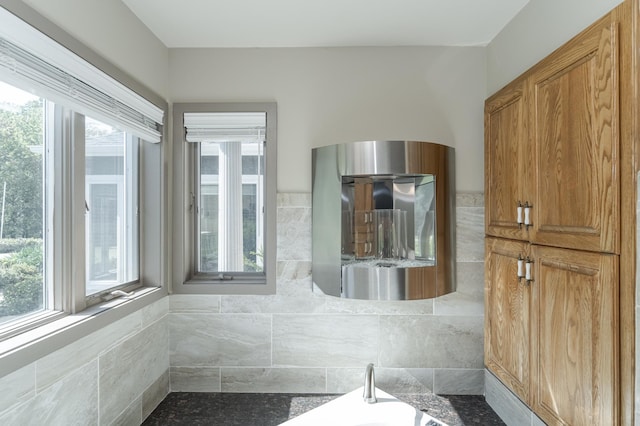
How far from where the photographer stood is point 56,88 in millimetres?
1216

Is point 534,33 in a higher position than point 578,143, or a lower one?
higher

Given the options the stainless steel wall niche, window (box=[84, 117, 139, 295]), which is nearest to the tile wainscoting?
the stainless steel wall niche

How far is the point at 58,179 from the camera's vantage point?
1354 millimetres

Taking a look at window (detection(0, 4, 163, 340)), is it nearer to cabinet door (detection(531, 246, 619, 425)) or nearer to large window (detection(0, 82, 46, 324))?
large window (detection(0, 82, 46, 324))

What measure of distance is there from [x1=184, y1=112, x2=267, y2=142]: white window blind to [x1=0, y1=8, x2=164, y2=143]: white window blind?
0.35m

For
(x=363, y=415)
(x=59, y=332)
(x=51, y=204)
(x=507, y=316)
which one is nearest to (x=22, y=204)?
(x=51, y=204)

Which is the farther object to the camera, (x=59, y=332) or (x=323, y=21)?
(x=323, y=21)

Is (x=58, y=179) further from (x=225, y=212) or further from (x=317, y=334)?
(x=317, y=334)

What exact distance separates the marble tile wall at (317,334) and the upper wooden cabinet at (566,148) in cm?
49

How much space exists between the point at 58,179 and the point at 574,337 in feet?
5.94

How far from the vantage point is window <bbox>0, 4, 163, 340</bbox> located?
45.5 inches

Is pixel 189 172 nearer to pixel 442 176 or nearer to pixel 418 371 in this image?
pixel 442 176

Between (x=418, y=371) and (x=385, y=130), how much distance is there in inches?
50.8

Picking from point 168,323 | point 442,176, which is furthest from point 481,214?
point 168,323
